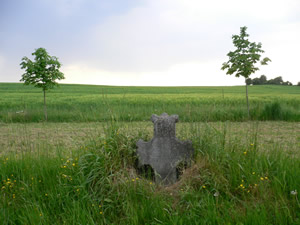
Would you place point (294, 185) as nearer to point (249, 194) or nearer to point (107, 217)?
point (249, 194)

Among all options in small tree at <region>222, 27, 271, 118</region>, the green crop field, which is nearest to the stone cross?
the green crop field

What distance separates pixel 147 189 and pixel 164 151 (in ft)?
2.45

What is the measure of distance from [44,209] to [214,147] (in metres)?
2.56

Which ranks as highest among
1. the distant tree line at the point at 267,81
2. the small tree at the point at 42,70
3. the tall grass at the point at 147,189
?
the distant tree line at the point at 267,81

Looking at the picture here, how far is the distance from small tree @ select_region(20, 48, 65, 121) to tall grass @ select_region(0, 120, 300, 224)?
11589 mm

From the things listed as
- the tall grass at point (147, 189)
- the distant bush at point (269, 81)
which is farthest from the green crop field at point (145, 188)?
the distant bush at point (269, 81)

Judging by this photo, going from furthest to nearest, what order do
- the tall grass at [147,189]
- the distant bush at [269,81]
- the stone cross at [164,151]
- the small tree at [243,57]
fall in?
the distant bush at [269,81]
the small tree at [243,57]
the stone cross at [164,151]
the tall grass at [147,189]

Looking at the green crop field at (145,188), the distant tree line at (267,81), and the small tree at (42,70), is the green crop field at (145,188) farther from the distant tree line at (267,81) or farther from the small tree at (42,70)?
the distant tree line at (267,81)

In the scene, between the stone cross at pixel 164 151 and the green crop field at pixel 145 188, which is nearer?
the green crop field at pixel 145 188

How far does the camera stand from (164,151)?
13.5 ft

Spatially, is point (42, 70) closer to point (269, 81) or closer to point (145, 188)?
point (145, 188)

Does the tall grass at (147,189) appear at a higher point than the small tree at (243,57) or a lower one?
lower

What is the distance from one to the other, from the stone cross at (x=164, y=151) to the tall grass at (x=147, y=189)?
0.56ft

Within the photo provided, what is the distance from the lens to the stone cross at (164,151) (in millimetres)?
4086
